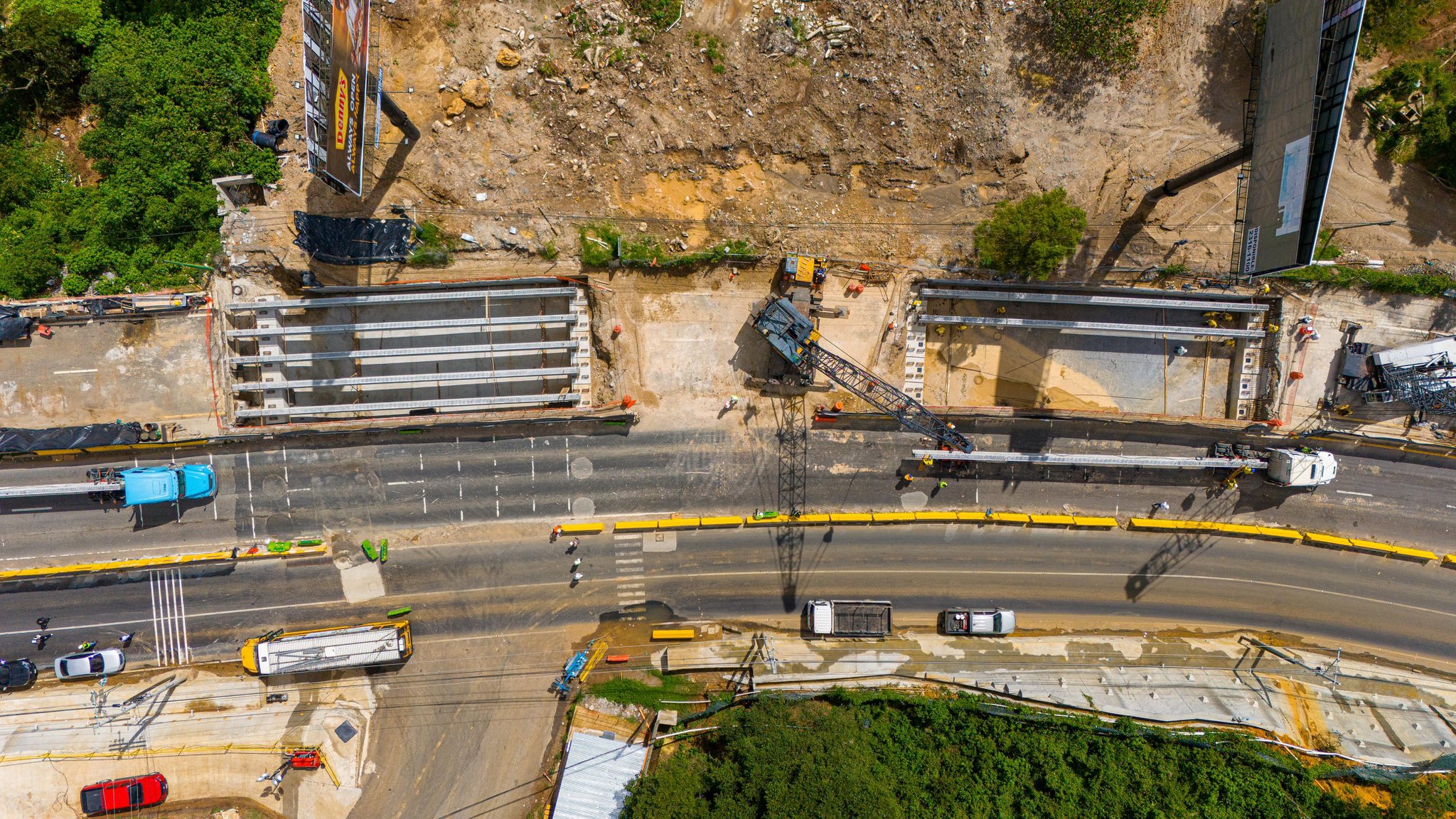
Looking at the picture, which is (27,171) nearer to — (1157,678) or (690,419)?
(690,419)

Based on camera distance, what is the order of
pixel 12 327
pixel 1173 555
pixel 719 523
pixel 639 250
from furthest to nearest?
pixel 1173 555 < pixel 719 523 < pixel 639 250 < pixel 12 327

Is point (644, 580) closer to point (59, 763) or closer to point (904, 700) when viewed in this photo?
point (904, 700)

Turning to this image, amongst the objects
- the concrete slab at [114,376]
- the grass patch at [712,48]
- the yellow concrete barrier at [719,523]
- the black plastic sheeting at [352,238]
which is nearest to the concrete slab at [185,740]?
the concrete slab at [114,376]

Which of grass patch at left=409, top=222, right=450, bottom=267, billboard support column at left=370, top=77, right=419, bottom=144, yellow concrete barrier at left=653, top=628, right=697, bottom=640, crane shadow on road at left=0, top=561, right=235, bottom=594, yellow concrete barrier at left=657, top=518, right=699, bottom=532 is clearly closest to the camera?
billboard support column at left=370, top=77, right=419, bottom=144

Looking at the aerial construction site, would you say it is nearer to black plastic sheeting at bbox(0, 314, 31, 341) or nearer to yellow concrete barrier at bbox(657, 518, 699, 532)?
yellow concrete barrier at bbox(657, 518, 699, 532)

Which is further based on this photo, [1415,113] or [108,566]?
[1415,113]

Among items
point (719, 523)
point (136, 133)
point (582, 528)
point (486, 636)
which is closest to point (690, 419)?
point (719, 523)

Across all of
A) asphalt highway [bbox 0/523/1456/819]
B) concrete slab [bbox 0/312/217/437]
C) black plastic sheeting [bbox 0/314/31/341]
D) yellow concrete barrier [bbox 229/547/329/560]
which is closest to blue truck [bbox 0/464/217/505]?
concrete slab [bbox 0/312/217/437]
